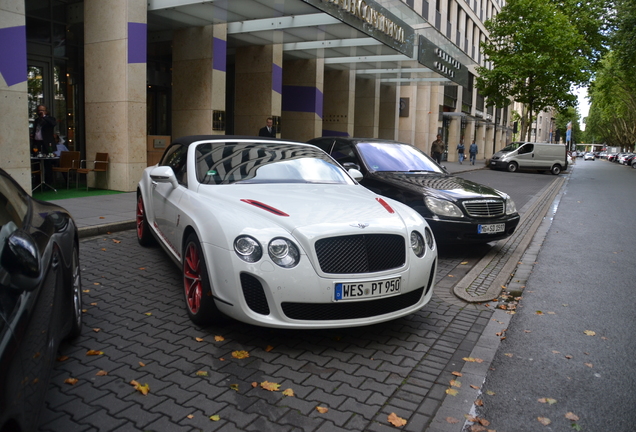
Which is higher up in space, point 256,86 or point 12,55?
point 256,86

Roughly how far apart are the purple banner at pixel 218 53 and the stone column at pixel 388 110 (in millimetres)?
15827

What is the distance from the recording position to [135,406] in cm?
300

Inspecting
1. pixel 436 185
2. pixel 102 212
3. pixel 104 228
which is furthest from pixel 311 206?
Result: pixel 102 212

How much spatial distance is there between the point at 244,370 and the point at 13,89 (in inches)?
331

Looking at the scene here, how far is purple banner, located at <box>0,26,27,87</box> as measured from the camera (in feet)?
30.3

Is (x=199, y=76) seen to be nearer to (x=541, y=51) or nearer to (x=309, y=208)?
(x=309, y=208)

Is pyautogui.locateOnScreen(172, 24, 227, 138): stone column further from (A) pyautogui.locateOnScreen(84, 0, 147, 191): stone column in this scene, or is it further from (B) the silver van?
(B) the silver van

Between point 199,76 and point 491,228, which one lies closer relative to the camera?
point 491,228

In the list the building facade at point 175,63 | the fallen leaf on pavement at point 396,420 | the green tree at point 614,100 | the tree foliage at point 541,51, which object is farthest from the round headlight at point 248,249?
the tree foliage at point 541,51

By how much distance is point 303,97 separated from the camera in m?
Result: 21.9

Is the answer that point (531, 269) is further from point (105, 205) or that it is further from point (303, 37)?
point (303, 37)

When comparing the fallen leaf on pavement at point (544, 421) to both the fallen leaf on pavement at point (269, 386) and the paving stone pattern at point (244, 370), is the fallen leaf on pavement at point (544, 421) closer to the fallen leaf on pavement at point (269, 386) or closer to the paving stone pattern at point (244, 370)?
the paving stone pattern at point (244, 370)

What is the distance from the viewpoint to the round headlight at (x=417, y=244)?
13.8 feet

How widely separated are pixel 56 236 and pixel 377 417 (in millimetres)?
2176
